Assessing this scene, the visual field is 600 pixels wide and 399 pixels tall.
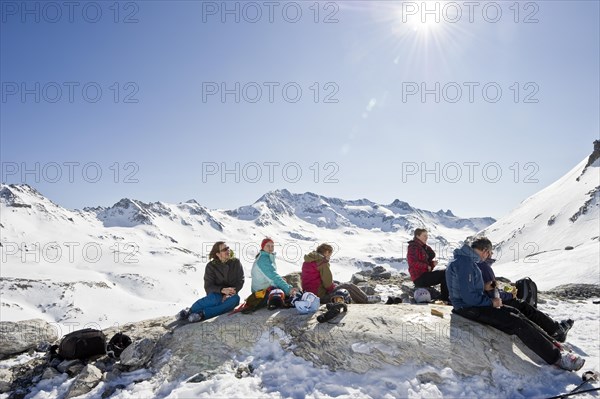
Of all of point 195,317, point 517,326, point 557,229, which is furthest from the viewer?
point 557,229

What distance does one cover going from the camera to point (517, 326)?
29.0 ft

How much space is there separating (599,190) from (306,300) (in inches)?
4209

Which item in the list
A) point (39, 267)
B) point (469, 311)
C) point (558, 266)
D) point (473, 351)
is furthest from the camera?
point (39, 267)

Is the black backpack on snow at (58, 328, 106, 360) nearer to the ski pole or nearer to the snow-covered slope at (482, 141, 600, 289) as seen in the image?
the ski pole

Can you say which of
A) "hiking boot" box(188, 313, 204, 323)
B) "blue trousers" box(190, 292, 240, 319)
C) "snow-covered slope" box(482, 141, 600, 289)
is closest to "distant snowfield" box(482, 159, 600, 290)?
"snow-covered slope" box(482, 141, 600, 289)

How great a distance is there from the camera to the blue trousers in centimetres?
1160

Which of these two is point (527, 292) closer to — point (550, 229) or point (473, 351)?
point (473, 351)

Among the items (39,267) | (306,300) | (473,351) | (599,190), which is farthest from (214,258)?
(39,267)

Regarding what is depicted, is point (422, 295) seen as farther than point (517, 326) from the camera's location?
Yes

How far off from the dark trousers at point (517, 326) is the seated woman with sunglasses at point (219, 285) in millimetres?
6767

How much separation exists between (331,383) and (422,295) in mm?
5788

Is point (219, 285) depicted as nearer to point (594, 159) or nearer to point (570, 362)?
point (570, 362)

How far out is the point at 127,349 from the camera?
9750mm

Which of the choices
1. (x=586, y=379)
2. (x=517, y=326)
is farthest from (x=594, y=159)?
(x=586, y=379)
